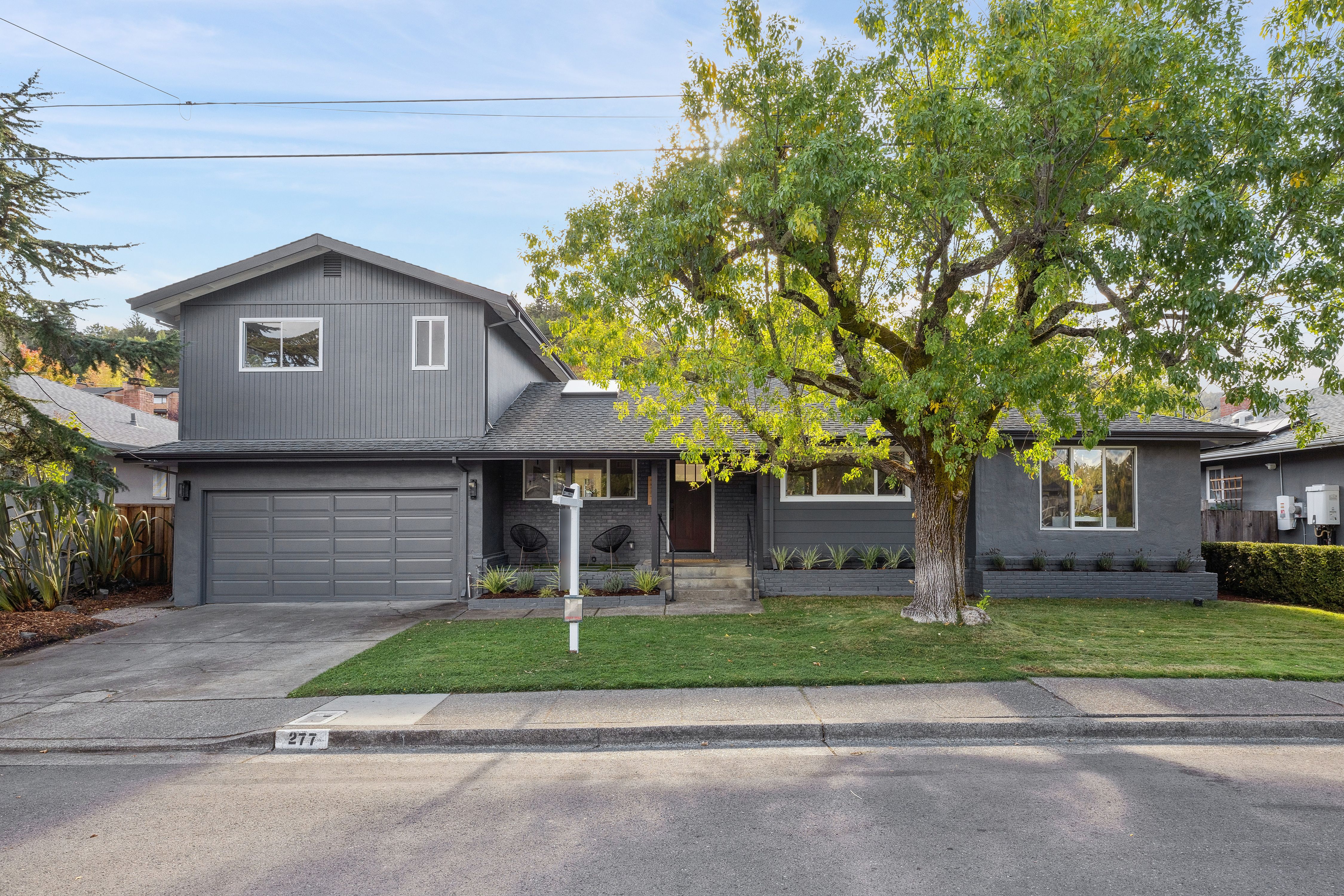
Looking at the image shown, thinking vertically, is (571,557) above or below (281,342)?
below

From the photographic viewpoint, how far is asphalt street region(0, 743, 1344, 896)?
12.1 feet

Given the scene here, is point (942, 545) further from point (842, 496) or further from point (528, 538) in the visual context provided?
point (528, 538)

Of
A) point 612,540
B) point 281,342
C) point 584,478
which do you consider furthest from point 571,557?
point 281,342

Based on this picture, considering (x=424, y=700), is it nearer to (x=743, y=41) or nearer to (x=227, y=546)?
(x=743, y=41)

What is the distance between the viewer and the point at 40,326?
1080 centimetres

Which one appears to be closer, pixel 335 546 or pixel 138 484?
pixel 335 546

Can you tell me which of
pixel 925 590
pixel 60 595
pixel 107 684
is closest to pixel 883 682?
pixel 925 590

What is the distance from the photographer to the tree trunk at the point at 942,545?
378 inches

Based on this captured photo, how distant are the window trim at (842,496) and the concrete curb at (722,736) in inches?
329

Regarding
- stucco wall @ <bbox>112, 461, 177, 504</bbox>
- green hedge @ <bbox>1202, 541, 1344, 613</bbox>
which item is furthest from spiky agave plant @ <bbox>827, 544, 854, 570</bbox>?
stucco wall @ <bbox>112, 461, 177, 504</bbox>

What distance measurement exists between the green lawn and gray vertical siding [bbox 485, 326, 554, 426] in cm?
509

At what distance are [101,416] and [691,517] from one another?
49.4ft

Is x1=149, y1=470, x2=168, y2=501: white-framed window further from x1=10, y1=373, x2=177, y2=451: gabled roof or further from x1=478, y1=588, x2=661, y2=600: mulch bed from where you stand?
x1=478, y1=588, x2=661, y2=600: mulch bed

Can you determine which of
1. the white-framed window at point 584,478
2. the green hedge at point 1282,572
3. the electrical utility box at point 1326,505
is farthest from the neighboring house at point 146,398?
the electrical utility box at point 1326,505
